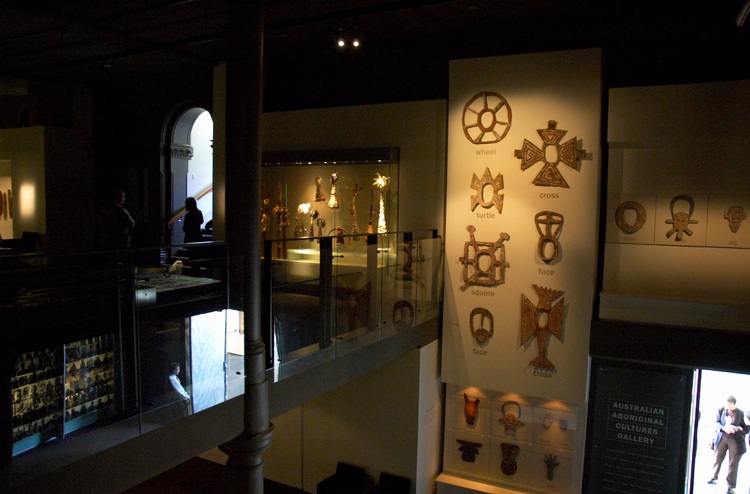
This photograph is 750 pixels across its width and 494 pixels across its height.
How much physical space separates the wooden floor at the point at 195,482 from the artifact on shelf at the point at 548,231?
410 centimetres

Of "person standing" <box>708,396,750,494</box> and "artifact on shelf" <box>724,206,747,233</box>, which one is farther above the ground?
"artifact on shelf" <box>724,206,747,233</box>

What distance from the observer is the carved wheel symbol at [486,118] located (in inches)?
268

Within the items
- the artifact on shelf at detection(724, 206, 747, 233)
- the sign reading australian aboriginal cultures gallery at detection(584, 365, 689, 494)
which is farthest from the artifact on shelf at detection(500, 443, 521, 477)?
the artifact on shelf at detection(724, 206, 747, 233)

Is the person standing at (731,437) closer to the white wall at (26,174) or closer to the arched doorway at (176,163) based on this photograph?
the arched doorway at (176,163)

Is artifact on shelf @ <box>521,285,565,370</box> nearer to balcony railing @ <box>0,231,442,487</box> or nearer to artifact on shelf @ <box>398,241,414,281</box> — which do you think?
artifact on shelf @ <box>398,241,414,281</box>

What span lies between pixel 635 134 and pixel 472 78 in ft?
6.13

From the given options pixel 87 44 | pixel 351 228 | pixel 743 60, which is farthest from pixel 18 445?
pixel 87 44

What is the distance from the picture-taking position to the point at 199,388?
388cm

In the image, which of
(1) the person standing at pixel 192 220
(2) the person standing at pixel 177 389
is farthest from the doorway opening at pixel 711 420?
(1) the person standing at pixel 192 220

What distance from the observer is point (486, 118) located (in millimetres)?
6887

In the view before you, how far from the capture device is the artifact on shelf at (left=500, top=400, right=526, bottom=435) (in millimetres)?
7434

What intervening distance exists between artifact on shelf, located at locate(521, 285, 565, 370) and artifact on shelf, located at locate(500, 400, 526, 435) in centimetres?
78

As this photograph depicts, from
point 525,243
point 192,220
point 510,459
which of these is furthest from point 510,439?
point 192,220

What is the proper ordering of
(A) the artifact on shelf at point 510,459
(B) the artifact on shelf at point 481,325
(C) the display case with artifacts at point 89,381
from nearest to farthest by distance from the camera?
1. (C) the display case with artifacts at point 89,381
2. (B) the artifact on shelf at point 481,325
3. (A) the artifact on shelf at point 510,459
